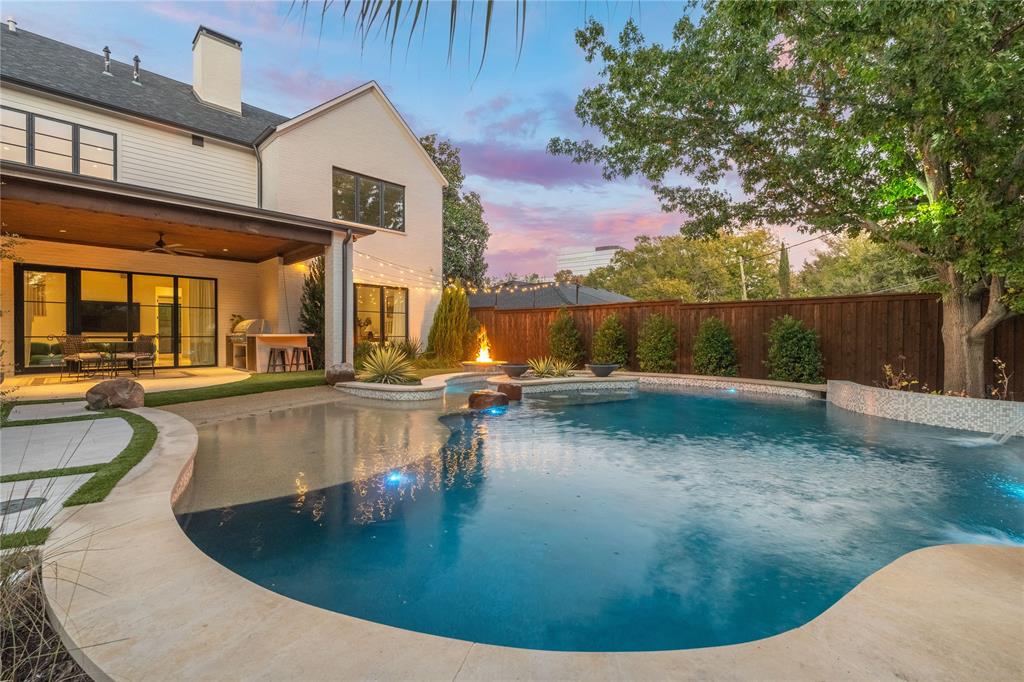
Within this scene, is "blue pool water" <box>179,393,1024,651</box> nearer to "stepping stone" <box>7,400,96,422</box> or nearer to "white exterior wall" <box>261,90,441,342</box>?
"stepping stone" <box>7,400,96,422</box>

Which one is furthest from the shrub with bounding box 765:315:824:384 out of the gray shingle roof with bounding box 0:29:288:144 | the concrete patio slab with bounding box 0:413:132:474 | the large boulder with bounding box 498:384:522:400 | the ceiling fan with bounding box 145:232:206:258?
the gray shingle roof with bounding box 0:29:288:144

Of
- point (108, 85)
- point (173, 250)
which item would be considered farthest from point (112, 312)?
point (108, 85)

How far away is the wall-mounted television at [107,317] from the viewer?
10633 mm

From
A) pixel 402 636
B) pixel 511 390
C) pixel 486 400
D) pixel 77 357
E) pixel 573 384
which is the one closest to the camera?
pixel 402 636

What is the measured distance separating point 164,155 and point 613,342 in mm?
11549

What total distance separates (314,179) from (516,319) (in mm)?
7177

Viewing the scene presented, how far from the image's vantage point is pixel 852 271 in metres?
27.4

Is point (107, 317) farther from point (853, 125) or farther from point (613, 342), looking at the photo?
point (853, 125)

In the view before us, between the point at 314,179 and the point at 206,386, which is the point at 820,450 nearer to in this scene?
the point at 206,386

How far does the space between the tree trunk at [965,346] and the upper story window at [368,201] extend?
12.5m

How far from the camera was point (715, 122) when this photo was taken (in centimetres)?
894

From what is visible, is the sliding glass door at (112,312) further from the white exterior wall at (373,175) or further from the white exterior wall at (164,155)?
the white exterior wall at (373,175)

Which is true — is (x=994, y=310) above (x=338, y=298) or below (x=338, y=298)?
below

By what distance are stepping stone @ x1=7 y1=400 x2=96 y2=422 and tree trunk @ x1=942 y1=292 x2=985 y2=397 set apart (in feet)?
41.0
